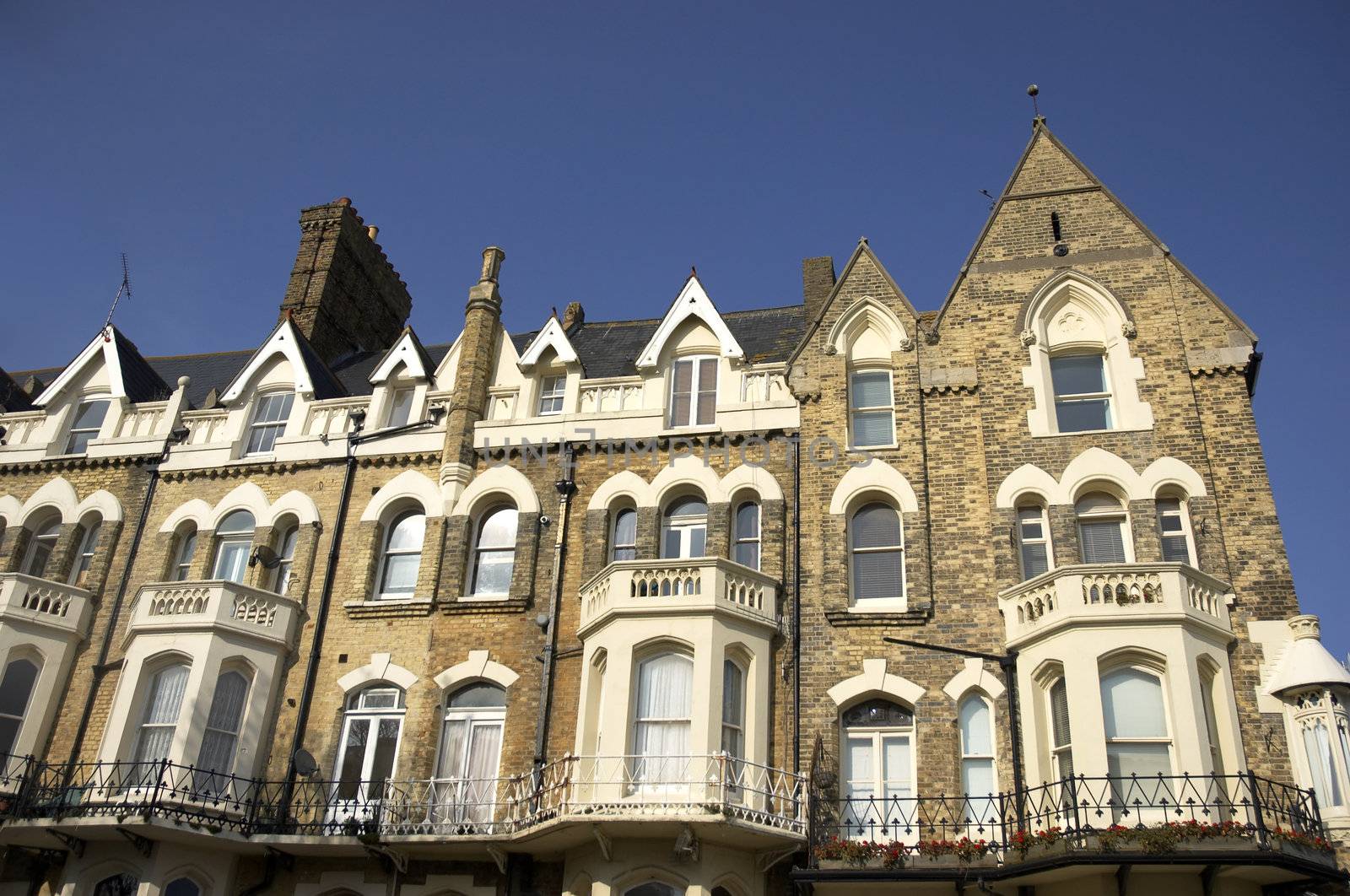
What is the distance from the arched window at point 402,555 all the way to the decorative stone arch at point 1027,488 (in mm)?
10276

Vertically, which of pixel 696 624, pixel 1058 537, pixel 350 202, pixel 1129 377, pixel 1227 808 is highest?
pixel 350 202

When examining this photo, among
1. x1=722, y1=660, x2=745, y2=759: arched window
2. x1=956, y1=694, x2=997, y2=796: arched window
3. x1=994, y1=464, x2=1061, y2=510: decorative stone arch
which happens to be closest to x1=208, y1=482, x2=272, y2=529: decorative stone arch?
x1=722, y1=660, x2=745, y2=759: arched window

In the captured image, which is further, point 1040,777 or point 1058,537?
point 1058,537

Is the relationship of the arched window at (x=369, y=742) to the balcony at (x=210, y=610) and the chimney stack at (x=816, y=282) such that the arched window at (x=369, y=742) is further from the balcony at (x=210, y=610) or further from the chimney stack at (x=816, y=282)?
the chimney stack at (x=816, y=282)

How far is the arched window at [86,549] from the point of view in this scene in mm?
24062

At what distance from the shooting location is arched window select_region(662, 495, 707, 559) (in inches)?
845

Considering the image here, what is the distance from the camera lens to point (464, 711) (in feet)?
66.9

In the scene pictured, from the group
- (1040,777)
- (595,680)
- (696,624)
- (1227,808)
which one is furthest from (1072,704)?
(595,680)

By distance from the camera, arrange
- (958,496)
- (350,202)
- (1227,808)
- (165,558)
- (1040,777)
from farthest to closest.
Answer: (350,202) < (165,558) < (958,496) < (1040,777) < (1227,808)

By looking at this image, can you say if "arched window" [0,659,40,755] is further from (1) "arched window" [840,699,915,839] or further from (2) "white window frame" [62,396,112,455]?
(1) "arched window" [840,699,915,839]

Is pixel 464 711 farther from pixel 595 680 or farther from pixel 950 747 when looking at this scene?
pixel 950 747

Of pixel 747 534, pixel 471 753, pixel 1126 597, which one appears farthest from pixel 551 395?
pixel 1126 597

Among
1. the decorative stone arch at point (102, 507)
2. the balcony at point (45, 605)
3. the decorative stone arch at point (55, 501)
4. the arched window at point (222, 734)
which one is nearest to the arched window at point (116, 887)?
the arched window at point (222, 734)

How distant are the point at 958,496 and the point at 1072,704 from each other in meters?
4.29
